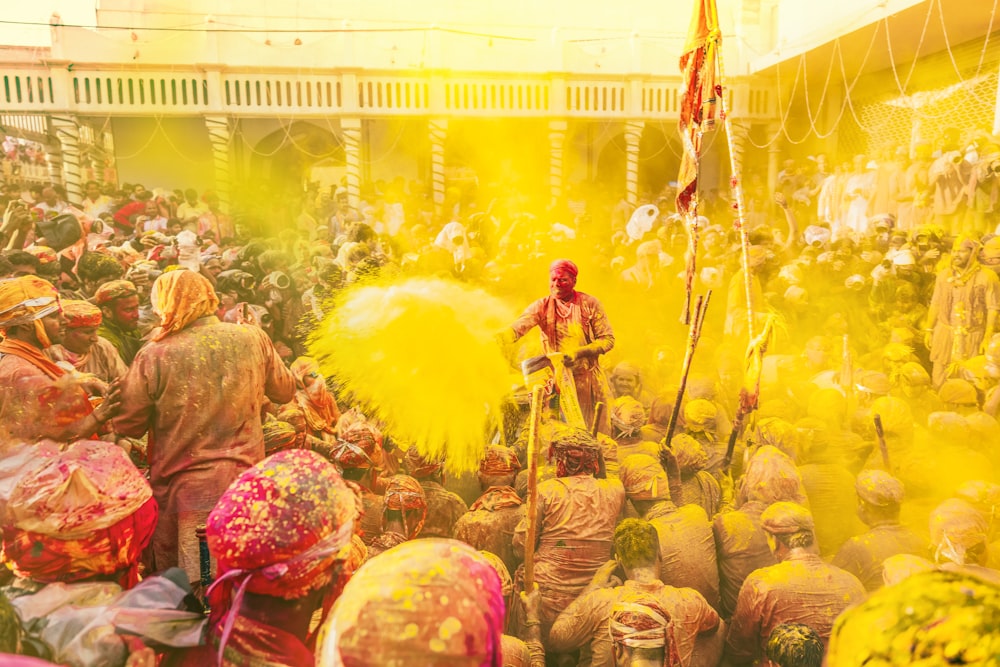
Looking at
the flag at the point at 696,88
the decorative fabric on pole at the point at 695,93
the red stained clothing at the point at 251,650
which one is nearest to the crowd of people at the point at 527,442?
the red stained clothing at the point at 251,650

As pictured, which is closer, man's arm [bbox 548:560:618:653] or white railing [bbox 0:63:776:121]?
man's arm [bbox 548:560:618:653]

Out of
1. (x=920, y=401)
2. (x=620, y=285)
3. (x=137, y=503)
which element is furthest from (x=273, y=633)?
(x=920, y=401)

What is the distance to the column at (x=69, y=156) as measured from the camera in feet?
22.3

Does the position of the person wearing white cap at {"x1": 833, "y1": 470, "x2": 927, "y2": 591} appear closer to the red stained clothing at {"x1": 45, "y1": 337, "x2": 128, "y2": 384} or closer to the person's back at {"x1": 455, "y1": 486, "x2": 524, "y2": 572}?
the person's back at {"x1": 455, "y1": 486, "x2": 524, "y2": 572}

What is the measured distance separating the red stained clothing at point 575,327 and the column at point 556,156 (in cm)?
240

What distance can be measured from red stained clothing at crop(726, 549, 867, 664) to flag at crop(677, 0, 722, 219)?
262cm

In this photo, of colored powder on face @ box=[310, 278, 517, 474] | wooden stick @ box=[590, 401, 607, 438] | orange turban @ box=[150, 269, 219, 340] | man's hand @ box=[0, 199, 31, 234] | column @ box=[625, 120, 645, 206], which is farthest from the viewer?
column @ box=[625, 120, 645, 206]

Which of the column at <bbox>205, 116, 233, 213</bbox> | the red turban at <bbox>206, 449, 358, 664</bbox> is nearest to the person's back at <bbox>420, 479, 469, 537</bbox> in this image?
the red turban at <bbox>206, 449, 358, 664</bbox>

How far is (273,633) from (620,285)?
246 inches

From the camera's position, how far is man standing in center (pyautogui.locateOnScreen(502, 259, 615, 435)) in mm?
5504

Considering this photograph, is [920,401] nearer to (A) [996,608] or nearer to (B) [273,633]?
(A) [996,608]

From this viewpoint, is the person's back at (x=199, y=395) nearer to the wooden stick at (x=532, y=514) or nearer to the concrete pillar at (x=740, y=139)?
the wooden stick at (x=532, y=514)

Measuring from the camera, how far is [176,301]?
144 inches

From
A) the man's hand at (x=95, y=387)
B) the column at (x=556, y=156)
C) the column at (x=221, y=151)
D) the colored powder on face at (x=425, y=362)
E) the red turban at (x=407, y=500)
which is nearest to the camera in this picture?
the red turban at (x=407, y=500)
